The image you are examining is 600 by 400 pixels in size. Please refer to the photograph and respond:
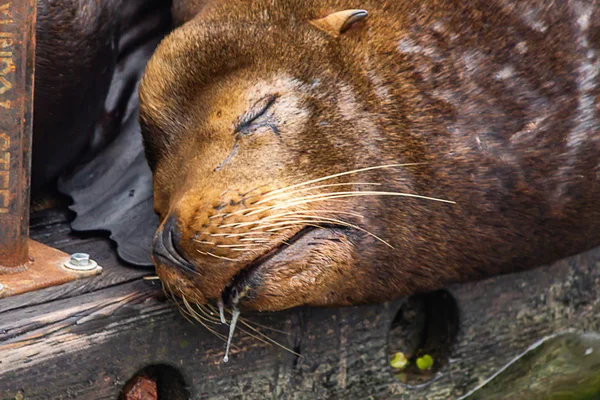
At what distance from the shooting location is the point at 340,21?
3.20 meters

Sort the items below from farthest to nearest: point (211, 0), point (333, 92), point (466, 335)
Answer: point (466, 335) → point (211, 0) → point (333, 92)

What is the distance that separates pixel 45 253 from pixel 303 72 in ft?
3.37

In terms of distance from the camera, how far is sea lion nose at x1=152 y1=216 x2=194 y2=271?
9.72 ft

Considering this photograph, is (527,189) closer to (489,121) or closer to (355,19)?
(489,121)

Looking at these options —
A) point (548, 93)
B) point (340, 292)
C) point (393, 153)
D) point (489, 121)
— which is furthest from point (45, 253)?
point (548, 93)

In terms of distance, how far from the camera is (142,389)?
10.7ft

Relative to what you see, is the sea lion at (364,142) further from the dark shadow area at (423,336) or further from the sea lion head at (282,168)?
the dark shadow area at (423,336)

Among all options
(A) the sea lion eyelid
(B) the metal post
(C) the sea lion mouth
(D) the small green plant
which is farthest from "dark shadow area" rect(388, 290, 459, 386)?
(B) the metal post

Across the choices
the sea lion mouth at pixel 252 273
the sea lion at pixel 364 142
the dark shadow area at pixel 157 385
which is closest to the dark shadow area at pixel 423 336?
the sea lion at pixel 364 142

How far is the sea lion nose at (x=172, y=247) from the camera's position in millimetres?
2963

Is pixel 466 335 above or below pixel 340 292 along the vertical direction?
below

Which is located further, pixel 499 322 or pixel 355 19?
pixel 499 322

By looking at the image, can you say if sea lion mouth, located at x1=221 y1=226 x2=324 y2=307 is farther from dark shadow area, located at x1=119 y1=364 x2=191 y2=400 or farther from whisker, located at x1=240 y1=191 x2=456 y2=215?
dark shadow area, located at x1=119 y1=364 x2=191 y2=400

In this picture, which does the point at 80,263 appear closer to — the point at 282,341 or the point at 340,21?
the point at 282,341
